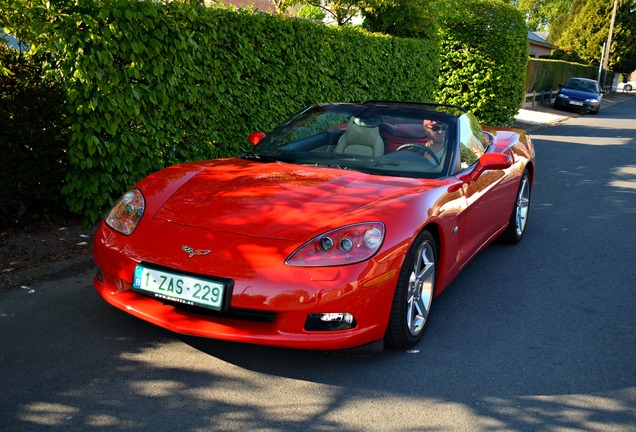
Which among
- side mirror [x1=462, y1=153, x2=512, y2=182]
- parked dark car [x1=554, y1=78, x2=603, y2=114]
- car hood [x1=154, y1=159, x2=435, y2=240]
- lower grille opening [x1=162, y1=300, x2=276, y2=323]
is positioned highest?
parked dark car [x1=554, y1=78, x2=603, y2=114]

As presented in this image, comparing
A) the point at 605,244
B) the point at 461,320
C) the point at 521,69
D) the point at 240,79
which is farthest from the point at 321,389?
the point at 521,69

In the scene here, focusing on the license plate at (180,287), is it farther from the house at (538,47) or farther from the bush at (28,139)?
the house at (538,47)

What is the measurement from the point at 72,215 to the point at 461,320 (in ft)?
12.9

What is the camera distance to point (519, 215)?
259 inches

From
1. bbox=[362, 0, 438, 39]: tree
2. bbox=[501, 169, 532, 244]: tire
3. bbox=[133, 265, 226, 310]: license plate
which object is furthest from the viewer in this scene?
bbox=[362, 0, 438, 39]: tree

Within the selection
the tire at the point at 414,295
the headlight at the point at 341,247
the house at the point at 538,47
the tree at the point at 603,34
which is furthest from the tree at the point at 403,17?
the house at the point at 538,47

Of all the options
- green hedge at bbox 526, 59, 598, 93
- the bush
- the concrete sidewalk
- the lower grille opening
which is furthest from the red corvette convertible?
green hedge at bbox 526, 59, 598, 93

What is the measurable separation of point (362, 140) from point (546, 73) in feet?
103

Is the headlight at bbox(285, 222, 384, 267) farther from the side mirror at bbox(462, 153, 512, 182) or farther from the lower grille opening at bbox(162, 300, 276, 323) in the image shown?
the side mirror at bbox(462, 153, 512, 182)

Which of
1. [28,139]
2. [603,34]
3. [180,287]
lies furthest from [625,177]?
[603,34]

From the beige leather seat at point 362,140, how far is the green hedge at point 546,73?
2690 cm

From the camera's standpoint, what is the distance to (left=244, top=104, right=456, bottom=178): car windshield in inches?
183

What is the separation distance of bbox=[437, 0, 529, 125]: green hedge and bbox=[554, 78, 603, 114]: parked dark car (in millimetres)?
12543

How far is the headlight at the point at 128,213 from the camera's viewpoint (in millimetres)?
3803
